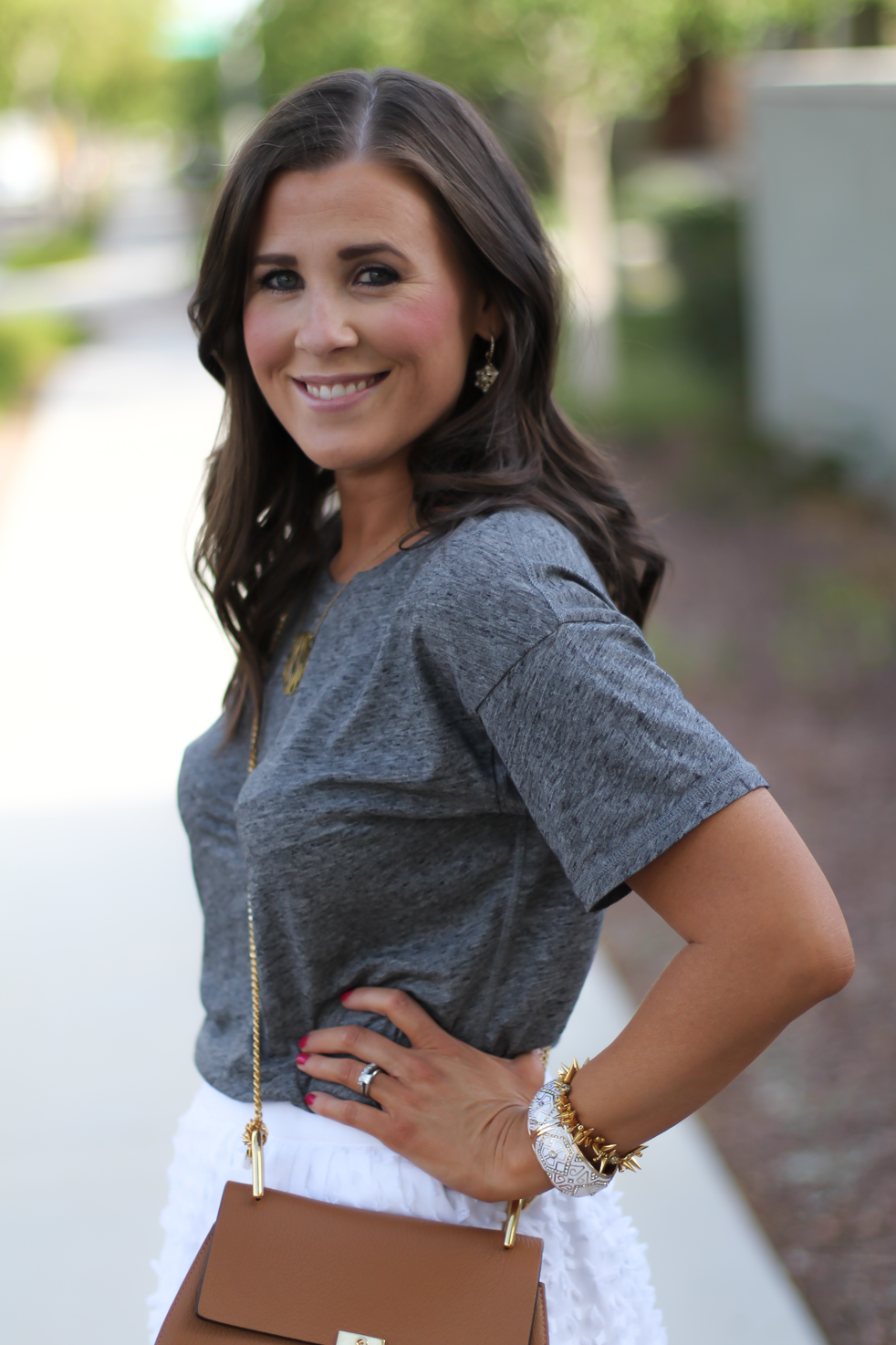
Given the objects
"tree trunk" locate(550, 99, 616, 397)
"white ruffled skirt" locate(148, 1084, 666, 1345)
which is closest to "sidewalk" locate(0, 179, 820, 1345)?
"white ruffled skirt" locate(148, 1084, 666, 1345)

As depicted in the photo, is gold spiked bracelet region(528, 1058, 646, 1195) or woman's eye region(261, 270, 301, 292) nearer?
gold spiked bracelet region(528, 1058, 646, 1195)

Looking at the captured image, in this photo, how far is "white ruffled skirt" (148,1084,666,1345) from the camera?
135 cm

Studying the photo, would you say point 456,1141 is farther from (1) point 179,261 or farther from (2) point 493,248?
(1) point 179,261

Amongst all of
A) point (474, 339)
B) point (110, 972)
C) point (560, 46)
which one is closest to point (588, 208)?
point (560, 46)

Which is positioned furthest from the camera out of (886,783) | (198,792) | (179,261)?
(179,261)

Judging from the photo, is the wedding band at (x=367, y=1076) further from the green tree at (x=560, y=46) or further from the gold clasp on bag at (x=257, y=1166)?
the green tree at (x=560, y=46)

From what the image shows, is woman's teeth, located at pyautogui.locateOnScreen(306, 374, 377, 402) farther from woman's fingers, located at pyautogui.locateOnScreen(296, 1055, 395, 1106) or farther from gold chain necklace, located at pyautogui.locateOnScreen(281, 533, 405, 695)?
woman's fingers, located at pyautogui.locateOnScreen(296, 1055, 395, 1106)

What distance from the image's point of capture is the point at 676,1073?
1163mm

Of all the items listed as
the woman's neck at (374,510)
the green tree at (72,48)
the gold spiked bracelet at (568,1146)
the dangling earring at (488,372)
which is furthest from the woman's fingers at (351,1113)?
the green tree at (72,48)

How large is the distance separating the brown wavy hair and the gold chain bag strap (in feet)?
1.92

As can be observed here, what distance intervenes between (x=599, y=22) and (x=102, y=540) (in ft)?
16.2

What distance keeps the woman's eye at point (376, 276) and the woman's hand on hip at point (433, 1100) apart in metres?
0.72

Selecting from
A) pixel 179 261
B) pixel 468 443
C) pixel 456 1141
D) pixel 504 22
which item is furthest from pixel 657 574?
pixel 179 261

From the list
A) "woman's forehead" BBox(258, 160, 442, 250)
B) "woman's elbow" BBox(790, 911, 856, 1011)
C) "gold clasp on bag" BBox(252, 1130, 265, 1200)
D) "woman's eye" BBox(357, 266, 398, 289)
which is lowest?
"gold clasp on bag" BBox(252, 1130, 265, 1200)
